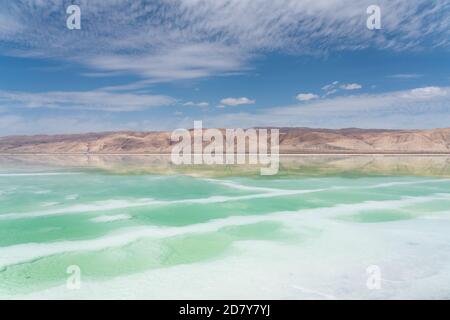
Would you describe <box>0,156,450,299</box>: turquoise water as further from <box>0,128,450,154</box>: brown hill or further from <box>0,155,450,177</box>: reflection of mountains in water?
<box>0,128,450,154</box>: brown hill

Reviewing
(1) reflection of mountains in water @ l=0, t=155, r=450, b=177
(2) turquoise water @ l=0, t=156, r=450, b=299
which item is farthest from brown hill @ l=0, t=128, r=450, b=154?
(2) turquoise water @ l=0, t=156, r=450, b=299

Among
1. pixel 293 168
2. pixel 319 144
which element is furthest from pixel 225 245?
pixel 319 144

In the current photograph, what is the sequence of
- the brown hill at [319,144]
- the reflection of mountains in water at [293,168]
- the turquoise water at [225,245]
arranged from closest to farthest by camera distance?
1. the turquoise water at [225,245]
2. the reflection of mountains in water at [293,168]
3. the brown hill at [319,144]

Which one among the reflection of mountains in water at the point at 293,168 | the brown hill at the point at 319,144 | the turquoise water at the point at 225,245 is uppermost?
the brown hill at the point at 319,144

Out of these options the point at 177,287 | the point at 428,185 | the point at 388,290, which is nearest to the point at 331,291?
the point at 388,290

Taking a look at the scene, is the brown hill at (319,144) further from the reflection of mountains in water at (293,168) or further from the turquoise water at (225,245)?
the turquoise water at (225,245)

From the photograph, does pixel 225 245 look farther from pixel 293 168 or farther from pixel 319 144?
pixel 319 144

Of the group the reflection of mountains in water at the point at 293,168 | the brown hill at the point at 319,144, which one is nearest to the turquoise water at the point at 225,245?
the reflection of mountains in water at the point at 293,168

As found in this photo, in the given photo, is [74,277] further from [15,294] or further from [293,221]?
[293,221]
